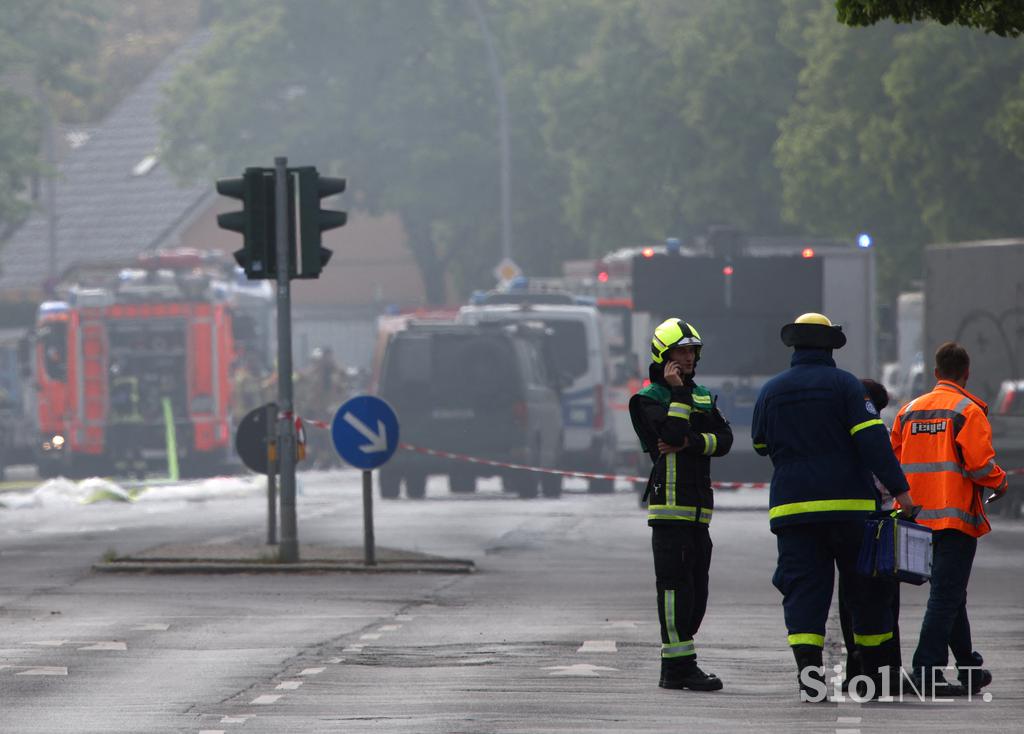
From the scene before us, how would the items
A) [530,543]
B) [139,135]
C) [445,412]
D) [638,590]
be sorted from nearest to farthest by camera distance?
[638,590] < [530,543] < [445,412] < [139,135]

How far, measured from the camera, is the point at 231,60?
67438mm

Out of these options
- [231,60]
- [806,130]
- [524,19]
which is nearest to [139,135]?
[231,60]

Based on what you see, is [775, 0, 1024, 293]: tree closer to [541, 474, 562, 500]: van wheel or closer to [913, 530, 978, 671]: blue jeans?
[541, 474, 562, 500]: van wheel

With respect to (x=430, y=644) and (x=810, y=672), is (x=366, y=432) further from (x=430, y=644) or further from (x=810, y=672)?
(x=810, y=672)

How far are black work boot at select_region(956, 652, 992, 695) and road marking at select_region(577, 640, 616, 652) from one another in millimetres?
2204

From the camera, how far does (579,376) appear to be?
114 feet

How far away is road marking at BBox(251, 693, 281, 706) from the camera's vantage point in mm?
11180

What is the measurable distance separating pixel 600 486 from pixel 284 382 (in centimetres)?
1650

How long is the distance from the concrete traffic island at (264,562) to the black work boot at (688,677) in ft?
24.7

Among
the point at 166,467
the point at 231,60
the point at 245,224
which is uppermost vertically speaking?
the point at 231,60

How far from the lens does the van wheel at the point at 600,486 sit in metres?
34.4

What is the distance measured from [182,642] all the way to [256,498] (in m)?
18.4

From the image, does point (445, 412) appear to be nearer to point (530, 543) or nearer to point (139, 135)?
point (530, 543)

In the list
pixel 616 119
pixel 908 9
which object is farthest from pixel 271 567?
pixel 616 119
